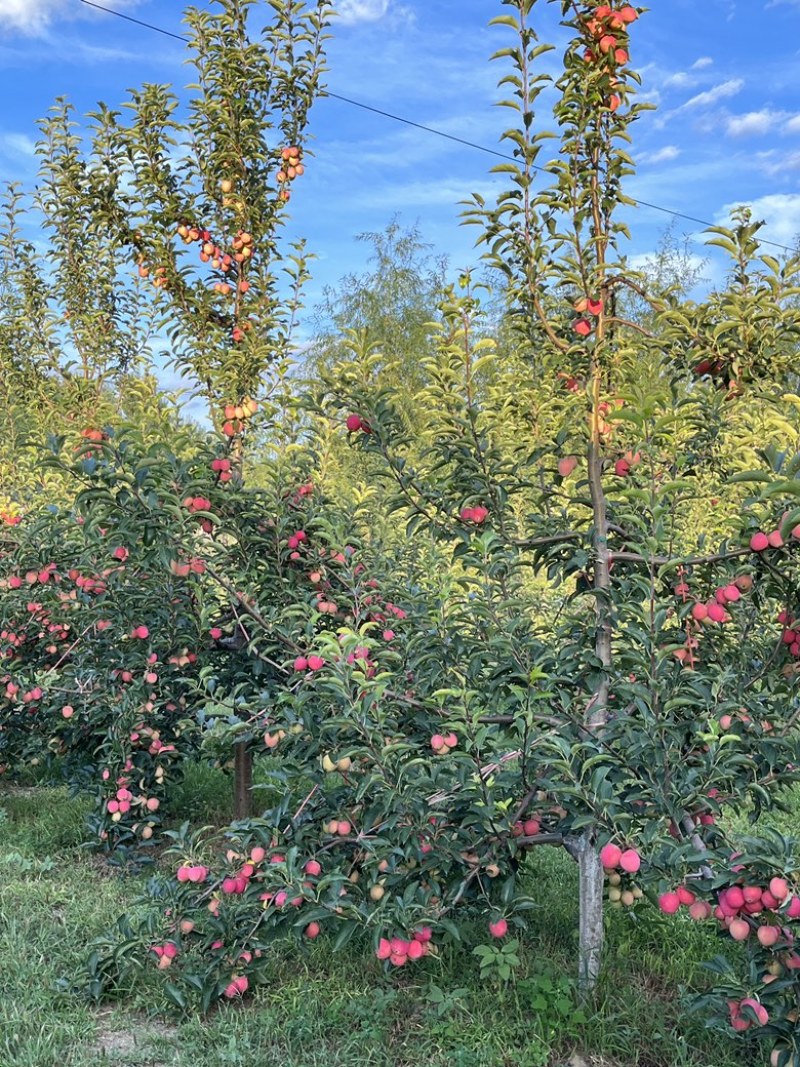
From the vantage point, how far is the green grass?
2.23m

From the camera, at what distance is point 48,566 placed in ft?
13.1

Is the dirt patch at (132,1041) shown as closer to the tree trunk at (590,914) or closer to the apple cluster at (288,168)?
the tree trunk at (590,914)

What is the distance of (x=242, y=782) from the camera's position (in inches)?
154

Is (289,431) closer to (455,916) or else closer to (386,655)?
(386,655)

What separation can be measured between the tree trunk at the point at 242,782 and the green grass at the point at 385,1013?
2.92ft

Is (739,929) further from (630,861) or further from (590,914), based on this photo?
(590,914)

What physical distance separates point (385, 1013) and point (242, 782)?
5.44ft

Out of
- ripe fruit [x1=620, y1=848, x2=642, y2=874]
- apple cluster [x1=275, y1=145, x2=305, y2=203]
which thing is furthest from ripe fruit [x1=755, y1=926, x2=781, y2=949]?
apple cluster [x1=275, y1=145, x2=305, y2=203]

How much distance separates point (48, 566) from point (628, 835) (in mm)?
3029

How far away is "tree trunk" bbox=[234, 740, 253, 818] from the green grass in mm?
890

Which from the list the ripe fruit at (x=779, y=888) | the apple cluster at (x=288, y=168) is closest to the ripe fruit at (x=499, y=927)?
the ripe fruit at (x=779, y=888)

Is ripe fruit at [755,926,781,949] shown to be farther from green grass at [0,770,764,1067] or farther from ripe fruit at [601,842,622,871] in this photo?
green grass at [0,770,764,1067]

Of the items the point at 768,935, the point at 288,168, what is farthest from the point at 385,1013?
the point at 288,168

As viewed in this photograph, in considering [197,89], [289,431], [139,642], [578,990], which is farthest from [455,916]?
[197,89]
